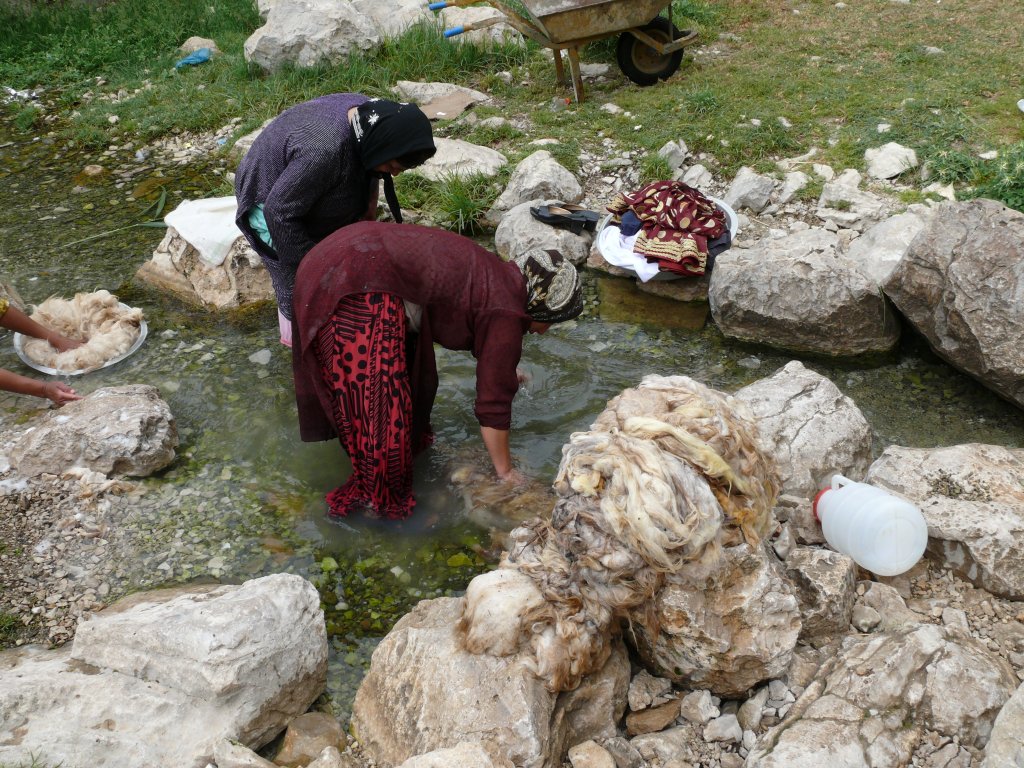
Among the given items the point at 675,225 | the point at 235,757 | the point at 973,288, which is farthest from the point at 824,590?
the point at 675,225

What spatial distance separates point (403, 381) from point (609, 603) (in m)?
1.32

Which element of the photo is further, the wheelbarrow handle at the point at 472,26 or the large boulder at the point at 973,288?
the wheelbarrow handle at the point at 472,26

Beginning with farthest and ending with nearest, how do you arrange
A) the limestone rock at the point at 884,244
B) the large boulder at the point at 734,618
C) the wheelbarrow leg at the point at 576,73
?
the wheelbarrow leg at the point at 576,73 → the limestone rock at the point at 884,244 → the large boulder at the point at 734,618

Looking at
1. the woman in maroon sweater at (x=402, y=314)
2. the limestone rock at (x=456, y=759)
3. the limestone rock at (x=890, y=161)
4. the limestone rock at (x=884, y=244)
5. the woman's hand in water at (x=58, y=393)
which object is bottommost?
the limestone rock at (x=884, y=244)

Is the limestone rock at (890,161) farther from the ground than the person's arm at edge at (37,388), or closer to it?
closer to it

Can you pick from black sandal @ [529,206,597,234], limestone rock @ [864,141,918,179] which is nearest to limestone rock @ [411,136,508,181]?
black sandal @ [529,206,597,234]

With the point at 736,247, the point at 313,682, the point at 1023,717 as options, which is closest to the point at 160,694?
the point at 313,682

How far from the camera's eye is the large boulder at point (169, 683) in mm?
2439

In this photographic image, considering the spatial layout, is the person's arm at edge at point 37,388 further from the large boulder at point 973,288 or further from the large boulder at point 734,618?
the large boulder at point 973,288

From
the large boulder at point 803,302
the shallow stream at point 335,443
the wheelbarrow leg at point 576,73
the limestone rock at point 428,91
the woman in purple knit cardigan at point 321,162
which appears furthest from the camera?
the limestone rock at point 428,91

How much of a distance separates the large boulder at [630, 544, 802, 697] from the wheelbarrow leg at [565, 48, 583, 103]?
18.8ft

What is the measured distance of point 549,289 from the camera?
10.3ft

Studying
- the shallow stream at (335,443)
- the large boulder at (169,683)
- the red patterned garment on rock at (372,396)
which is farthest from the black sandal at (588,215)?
the large boulder at (169,683)

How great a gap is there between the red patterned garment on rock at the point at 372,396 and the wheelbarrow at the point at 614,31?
4.80 meters
